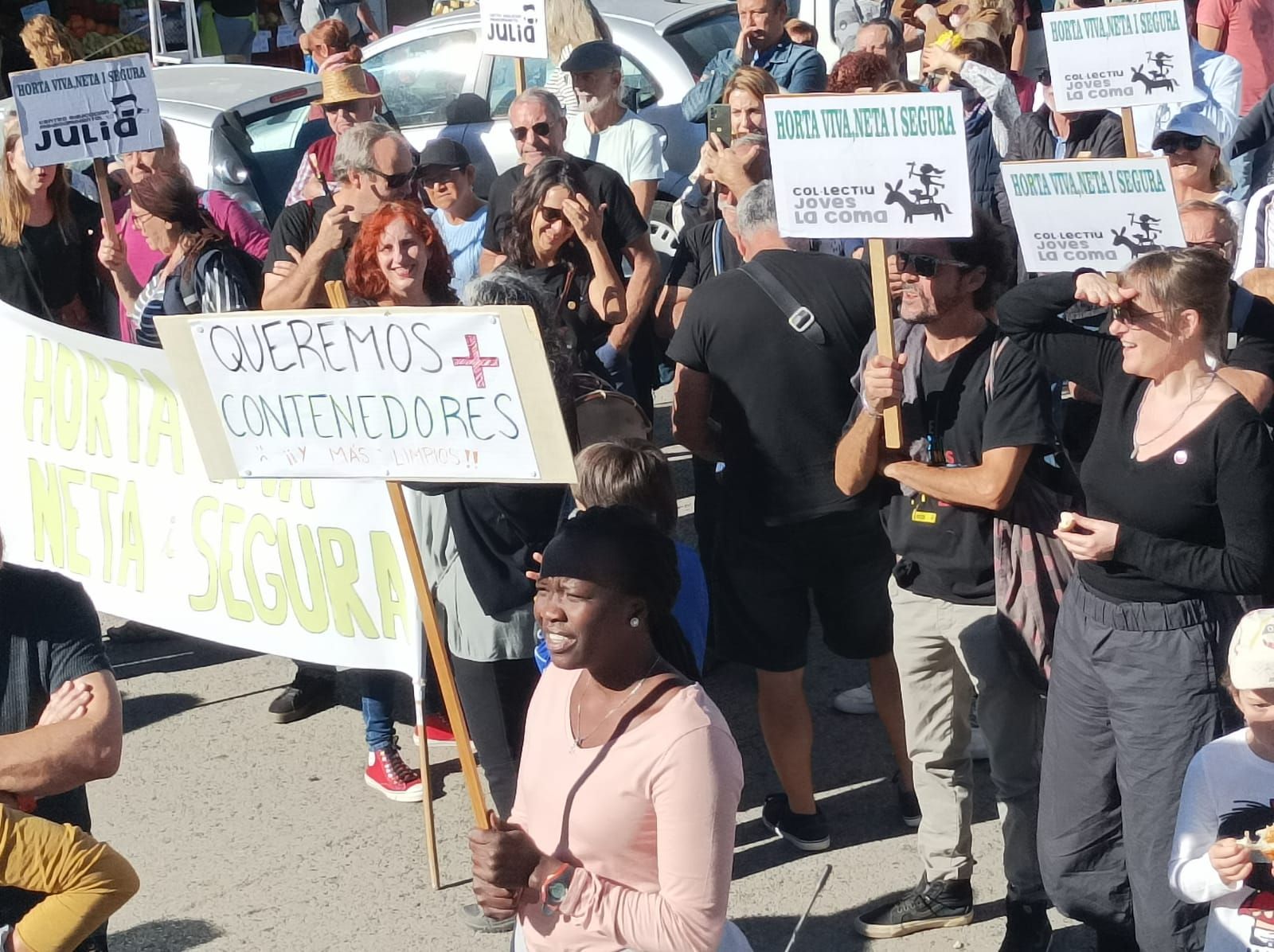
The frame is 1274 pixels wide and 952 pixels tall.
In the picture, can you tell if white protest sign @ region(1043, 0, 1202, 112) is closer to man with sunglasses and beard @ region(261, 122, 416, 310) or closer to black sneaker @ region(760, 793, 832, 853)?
man with sunglasses and beard @ region(261, 122, 416, 310)

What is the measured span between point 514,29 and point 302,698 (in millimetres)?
3686

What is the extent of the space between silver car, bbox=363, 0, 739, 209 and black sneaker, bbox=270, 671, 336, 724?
3.67 metres

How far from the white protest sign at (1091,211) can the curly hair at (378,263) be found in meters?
1.80

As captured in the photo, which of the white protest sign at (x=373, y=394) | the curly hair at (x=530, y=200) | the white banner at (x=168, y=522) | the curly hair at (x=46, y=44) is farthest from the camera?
the curly hair at (x=46, y=44)

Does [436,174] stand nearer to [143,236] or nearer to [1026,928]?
[143,236]

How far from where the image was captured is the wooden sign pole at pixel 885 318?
3924 mm

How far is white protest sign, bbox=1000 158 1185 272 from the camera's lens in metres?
4.27

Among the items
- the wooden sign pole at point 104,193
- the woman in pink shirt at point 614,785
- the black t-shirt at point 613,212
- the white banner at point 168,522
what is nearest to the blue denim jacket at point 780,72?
the black t-shirt at point 613,212

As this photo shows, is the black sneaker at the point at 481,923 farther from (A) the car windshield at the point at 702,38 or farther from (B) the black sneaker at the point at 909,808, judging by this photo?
(A) the car windshield at the point at 702,38

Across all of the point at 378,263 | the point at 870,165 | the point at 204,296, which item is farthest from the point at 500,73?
the point at 870,165

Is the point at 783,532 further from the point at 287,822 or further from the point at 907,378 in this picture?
the point at 287,822

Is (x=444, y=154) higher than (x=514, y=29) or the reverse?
the reverse

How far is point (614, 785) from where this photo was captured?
2.66 meters

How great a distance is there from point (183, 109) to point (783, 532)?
263 inches
